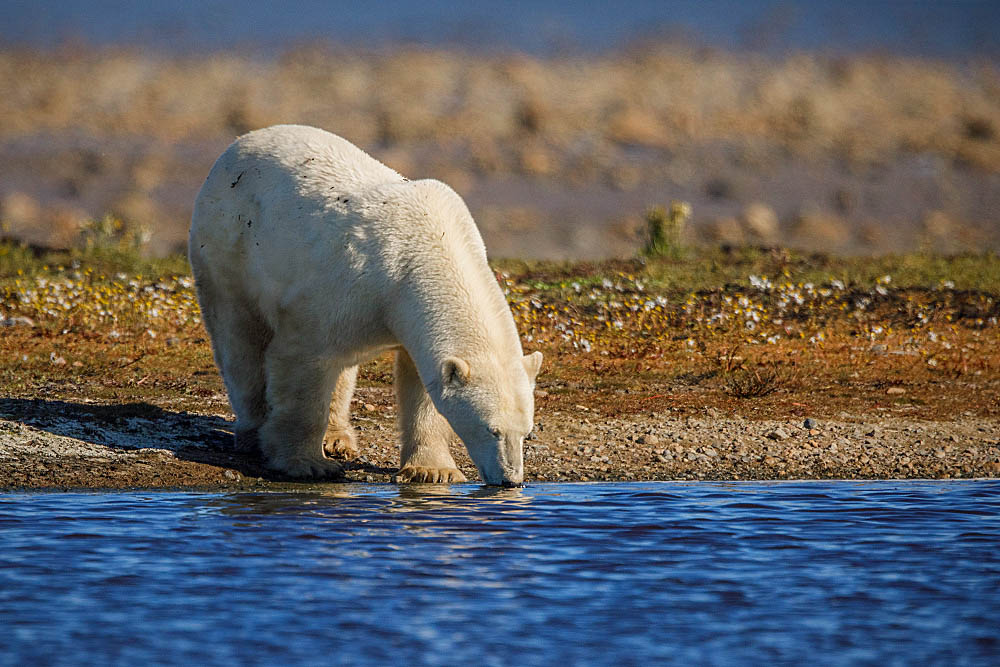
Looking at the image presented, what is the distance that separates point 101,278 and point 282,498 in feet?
28.6

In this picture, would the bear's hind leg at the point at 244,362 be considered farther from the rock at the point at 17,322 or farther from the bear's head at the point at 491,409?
the rock at the point at 17,322

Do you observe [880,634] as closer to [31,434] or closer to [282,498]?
[282,498]

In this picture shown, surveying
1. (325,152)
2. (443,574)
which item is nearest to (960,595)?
(443,574)

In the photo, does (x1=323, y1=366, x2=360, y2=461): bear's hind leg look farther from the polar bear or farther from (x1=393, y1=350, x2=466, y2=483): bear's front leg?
(x1=393, y1=350, x2=466, y2=483): bear's front leg

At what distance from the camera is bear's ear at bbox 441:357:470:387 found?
747 cm

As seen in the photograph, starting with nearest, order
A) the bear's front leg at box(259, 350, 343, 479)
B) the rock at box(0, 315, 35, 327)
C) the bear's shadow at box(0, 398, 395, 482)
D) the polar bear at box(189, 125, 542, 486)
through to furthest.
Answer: the polar bear at box(189, 125, 542, 486) < the bear's front leg at box(259, 350, 343, 479) < the bear's shadow at box(0, 398, 395, 482) < the rock at box(0, 315, 35, 327)

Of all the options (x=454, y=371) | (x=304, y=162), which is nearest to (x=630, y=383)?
(x=304, y=162)

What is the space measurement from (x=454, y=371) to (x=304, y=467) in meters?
1.55

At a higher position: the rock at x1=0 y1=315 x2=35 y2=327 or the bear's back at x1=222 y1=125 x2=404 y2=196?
the bear's back at x1=222 y1=125 x2=404 y2=196

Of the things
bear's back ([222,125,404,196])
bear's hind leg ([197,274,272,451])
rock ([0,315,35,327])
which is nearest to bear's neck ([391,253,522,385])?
bear's back ([222,125,404,196])

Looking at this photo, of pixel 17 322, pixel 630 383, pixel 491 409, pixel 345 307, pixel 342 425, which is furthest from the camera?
pixel 17 322

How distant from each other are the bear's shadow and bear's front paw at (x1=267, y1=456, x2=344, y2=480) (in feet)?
0.19

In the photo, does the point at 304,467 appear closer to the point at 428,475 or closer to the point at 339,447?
the point at 339,447

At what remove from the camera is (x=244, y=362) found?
9.14 metres
